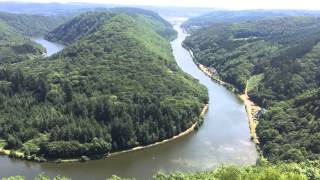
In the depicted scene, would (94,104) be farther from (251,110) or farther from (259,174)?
(259,174)

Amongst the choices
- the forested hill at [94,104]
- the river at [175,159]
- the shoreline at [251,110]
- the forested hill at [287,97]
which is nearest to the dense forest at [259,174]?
the forested hill at [287,97]

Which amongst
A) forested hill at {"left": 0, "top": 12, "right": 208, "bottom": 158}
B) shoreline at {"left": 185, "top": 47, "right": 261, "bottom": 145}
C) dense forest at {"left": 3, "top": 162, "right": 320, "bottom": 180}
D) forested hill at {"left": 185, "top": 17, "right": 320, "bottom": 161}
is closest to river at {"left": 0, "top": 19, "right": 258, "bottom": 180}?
shoreline at {"left": 185, "top": 47, "right": 261, "bottom": 145}

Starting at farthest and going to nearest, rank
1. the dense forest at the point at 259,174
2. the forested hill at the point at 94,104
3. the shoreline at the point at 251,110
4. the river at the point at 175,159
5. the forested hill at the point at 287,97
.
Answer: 1. the shoreline at the point at 251,110
2. the forested hill at the point at 94,104
3. the forested hill at the point at 287,97
4. the river at the point at 175,159
5. the dense forest at the point at 259,174

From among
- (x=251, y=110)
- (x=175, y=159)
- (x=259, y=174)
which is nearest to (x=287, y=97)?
(x=251, y=110)

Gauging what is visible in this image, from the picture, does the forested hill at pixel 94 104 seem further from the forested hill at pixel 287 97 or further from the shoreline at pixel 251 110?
the forested hill at pixel 287 97

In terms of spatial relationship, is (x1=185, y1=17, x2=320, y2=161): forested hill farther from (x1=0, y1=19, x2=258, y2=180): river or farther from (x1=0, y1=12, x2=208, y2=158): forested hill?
(x1=0, y1=12, x2=208, y2=158): forested hill
